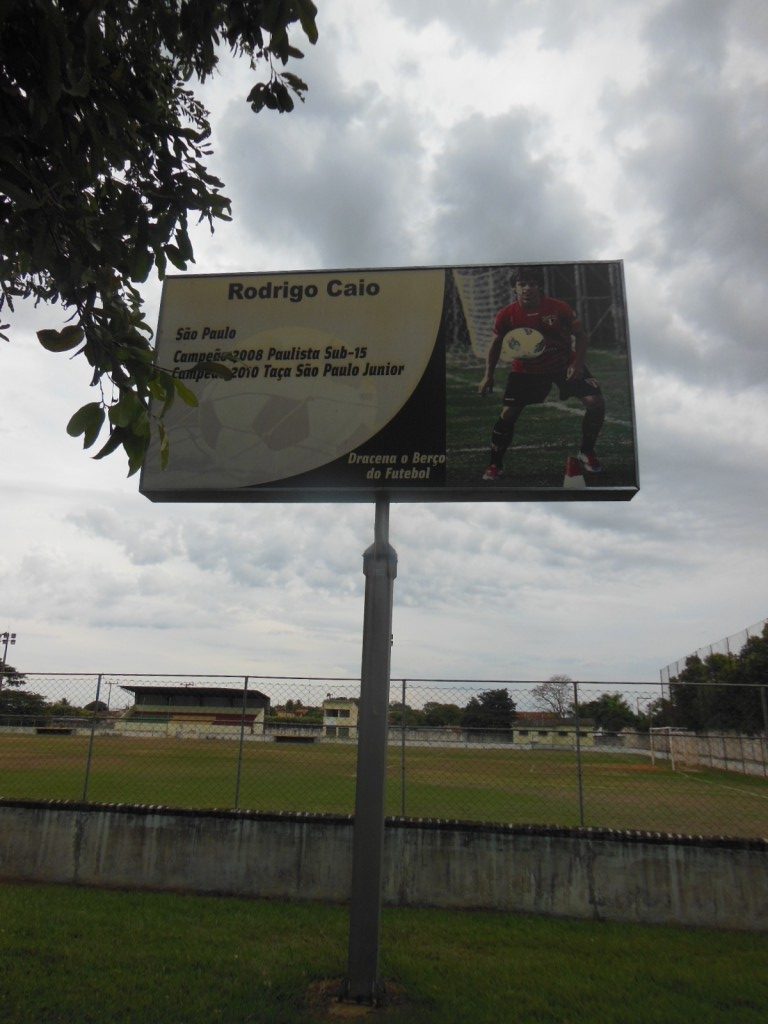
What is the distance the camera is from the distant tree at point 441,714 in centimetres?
959

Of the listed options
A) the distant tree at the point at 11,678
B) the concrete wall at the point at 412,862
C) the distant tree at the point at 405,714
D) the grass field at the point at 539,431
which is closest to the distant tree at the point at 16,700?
the distant tree at the point at 11,678

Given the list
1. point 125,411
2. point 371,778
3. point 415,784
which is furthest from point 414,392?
point 415,784

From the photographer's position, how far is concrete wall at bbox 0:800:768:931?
7492mm

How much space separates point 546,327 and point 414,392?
144cm

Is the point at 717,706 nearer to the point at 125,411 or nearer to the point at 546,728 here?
the point at 546,728

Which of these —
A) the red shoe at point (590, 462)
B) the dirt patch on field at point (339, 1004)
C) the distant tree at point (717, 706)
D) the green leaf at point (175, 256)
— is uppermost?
the green leaf at point (175, 256)

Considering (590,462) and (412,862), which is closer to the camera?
(590,462)

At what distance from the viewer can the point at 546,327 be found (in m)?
6.99

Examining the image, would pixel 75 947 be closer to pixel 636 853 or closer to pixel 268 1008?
pixel 268 1008

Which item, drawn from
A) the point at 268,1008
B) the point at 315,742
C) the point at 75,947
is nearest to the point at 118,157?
the point at 268,1008

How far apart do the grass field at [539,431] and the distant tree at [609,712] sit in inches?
164

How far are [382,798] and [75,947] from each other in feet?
9.90

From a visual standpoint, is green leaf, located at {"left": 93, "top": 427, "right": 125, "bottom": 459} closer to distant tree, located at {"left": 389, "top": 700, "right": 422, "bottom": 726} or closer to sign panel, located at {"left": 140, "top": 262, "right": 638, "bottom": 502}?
sign panel, located at {"left": 140, "top": 262, "right": 638, "bottom": 502}

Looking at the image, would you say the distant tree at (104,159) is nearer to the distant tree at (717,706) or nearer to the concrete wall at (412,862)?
the concrete wall at (412,862)
